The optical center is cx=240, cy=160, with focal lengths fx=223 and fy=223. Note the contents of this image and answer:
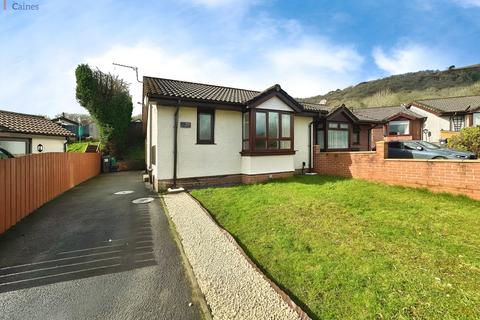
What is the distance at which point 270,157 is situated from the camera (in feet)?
35.6

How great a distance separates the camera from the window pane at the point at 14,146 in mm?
12319

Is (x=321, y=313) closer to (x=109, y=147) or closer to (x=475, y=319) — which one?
(x=475, y=319)

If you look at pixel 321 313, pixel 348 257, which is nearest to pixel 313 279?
pixel 321 313

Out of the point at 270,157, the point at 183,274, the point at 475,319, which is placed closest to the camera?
the point at 475,319

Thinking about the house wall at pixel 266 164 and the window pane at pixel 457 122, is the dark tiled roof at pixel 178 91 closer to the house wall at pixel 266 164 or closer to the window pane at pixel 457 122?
the house wall at pixel 266 164

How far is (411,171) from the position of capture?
8.16 metres

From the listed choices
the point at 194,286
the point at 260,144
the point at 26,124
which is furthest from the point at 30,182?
the point at 26,124

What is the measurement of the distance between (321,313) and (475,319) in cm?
162

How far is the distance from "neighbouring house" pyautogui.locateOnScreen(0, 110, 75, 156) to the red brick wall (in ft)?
57.9

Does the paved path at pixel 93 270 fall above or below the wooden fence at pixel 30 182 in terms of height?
below

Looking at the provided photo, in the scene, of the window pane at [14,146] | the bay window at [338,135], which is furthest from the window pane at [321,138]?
the window pane at [14,146]

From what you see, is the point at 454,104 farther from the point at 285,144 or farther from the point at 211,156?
the point at 211,156

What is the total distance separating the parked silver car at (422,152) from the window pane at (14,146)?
21.2 meters

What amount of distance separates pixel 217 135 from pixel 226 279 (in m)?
7.79
